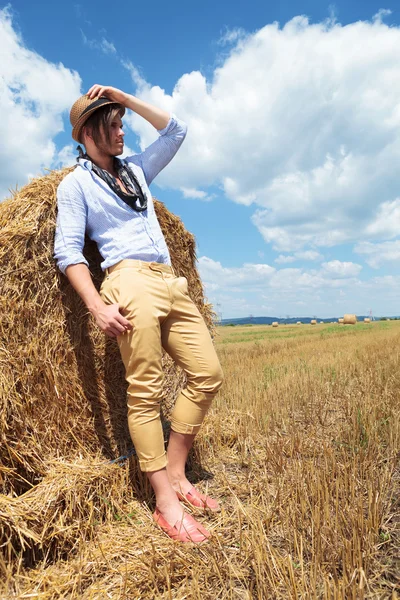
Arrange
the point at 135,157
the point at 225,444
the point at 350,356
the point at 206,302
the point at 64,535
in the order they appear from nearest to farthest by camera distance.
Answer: the point at 64,535 < the point at 135,157 < the point at 225,444 < the point at 206,302 < the point at 350,356

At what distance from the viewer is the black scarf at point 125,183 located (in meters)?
2.54

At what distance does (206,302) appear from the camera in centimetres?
397

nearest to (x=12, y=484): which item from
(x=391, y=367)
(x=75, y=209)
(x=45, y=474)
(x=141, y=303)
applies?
(x=45, y=474)

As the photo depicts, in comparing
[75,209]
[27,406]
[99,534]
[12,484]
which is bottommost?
[99,534]

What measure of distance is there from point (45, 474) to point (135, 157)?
2.10m

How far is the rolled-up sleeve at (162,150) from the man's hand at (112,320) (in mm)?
1207

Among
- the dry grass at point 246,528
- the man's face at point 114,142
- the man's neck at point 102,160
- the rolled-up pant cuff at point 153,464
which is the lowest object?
the dry grass at point 246,528

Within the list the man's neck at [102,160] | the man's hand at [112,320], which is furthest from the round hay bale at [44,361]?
the man's hand at [112,320]

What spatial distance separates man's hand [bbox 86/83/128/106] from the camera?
104 inches

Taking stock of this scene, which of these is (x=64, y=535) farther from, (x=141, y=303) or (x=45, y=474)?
(x=141, y=303)

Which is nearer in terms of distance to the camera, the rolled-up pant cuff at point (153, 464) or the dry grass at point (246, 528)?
the dry grass at point (246, 528)

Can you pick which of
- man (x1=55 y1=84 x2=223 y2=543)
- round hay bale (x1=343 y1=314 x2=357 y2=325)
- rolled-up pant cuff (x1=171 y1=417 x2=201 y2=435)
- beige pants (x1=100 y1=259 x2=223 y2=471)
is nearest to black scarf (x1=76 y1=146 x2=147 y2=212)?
man (x1=55 y1=84 x2=223 y2=543)

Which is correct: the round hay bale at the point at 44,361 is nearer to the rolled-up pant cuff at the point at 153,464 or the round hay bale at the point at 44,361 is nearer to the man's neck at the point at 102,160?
the man's neck at the point at 102,160

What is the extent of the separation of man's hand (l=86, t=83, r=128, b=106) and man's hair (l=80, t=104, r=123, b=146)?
0.14 metres
